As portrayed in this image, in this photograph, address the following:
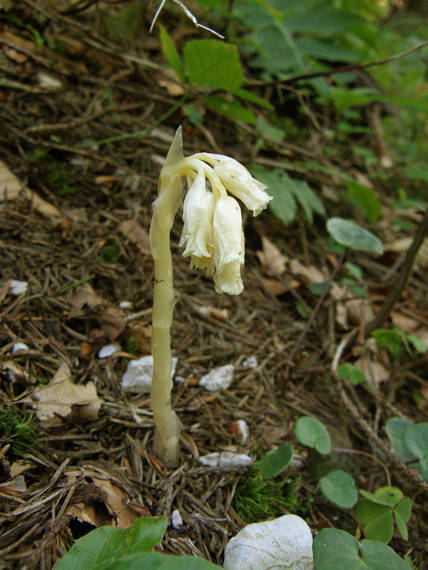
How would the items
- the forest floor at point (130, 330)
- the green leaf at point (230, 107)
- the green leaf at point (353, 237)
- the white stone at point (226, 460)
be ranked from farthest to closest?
the green leaf at point (230, 107) < the green leaf at point (353, 237) < the white stone at point (226, 460) < the forest floor at point (130, 330)

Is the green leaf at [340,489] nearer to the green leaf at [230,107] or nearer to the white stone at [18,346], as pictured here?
the white stone at [18,346]

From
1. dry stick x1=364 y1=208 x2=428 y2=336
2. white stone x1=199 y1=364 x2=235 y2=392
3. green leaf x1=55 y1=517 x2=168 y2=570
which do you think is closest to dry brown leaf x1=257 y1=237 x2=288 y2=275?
dry stick x1=364 y1=208 x2=428 y2=336

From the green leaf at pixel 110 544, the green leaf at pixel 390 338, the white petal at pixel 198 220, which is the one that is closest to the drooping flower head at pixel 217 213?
the white petal at pixel 198 220

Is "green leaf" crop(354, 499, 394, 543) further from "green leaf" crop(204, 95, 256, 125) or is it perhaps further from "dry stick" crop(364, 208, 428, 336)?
"green leaf" crop(204, 95, 256, 125)

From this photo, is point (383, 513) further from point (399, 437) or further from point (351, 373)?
point (351, 373)

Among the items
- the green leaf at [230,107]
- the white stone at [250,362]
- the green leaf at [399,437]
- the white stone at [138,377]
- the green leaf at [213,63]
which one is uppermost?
the green leaf at [213,63]

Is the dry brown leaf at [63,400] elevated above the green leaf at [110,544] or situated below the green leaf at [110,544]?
below

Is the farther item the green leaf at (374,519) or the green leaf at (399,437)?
the green leaf at (399,437)
